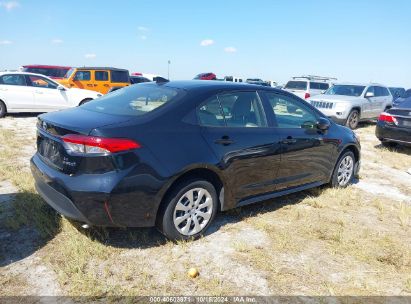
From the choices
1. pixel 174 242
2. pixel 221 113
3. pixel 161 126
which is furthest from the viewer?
pixel 221 113

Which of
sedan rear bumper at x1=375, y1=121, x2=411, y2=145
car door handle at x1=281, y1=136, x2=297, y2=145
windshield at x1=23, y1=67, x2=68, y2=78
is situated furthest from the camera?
windshield at x1=23, y1=67, x2=68, y2=78

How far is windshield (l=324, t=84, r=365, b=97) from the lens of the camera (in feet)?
44.8

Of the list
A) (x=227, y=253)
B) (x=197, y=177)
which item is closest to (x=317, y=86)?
(x=197, y=177)

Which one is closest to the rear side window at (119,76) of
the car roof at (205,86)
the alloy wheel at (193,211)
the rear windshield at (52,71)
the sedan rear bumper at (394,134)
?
the rear windshield at (52,71)

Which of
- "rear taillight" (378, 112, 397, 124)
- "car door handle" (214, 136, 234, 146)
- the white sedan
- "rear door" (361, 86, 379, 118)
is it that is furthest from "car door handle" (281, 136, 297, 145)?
the white sedan

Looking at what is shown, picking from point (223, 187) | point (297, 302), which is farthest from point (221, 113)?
point (297, 302)

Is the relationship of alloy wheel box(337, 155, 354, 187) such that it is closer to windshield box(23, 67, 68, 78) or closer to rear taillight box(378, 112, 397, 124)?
rear taillight box(378, 112, 397, 124)

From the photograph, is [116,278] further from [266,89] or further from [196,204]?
[266,89]

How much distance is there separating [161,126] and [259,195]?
63.2 inches

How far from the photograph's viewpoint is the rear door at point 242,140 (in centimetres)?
382

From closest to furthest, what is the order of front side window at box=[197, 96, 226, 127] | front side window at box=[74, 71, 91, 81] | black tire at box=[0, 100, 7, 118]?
1. front side window at box=[197, 96, 226, 127]
2. black tire at box=[0, 100, 7, 118]
3. front side window at box=[74, 71, 91, 81]

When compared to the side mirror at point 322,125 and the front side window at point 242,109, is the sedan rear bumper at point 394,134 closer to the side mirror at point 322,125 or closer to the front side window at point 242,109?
the side mirror at point 322,125

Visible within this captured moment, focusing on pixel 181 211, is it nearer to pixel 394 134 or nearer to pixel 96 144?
pixel 96 144

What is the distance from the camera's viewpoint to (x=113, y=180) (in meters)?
3.12
